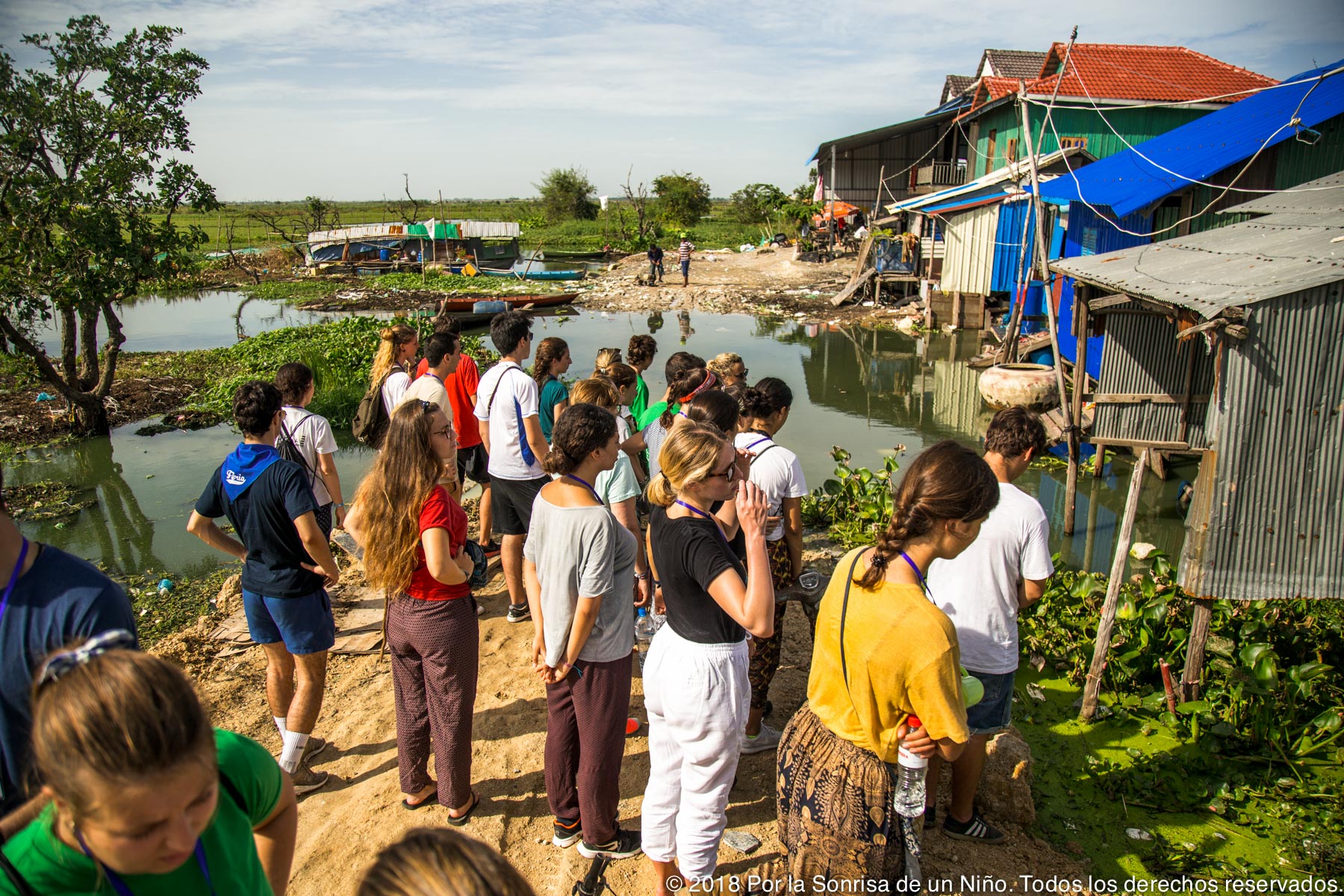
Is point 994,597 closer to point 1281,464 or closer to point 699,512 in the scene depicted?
point 699,512

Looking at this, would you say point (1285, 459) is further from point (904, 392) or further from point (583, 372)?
point (583, 372)

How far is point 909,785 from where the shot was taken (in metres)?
2.18

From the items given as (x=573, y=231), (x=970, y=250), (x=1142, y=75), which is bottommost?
(x=970, y=250)

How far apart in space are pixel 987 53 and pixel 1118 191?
1904 cm

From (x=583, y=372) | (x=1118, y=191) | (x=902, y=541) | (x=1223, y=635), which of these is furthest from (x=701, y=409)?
(x=583, y=372)

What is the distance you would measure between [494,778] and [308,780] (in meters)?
0.87

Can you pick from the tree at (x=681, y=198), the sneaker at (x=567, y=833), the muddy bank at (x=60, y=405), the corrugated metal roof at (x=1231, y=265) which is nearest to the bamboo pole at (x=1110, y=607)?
the corrugated metal roof at (x=1231, y=265)

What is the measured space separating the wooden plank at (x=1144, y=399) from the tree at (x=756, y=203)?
3402 cm

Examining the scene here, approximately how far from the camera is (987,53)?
1033 inches

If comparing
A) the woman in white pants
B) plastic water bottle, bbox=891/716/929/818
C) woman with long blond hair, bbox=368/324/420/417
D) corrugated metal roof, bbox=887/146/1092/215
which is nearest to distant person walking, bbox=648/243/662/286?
corrugated metal roof, bbox=887/146/1092/215

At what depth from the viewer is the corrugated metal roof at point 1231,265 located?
391 cm

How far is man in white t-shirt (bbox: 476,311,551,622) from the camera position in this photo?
4.55 metres

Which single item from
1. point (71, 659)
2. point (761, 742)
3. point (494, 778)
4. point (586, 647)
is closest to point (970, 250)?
point (761, 742)

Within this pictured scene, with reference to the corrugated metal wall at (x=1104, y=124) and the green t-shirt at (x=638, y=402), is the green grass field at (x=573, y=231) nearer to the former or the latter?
the corrugated metal wall at (x=1104, y=124)
